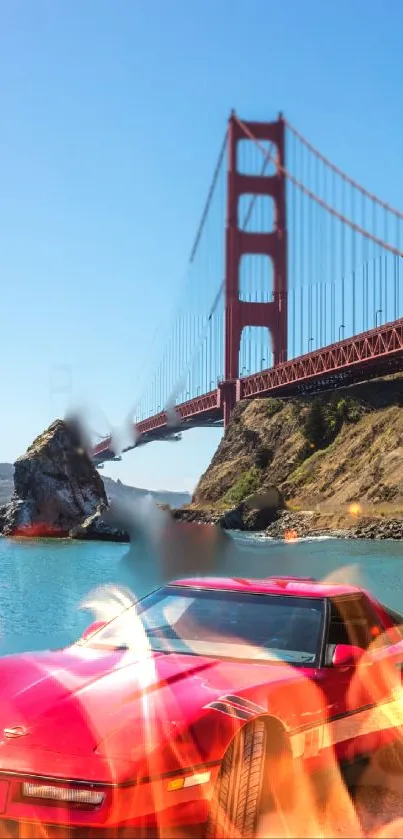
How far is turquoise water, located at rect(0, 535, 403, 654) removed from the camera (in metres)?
17.2

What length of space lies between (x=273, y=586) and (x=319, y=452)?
70069mm

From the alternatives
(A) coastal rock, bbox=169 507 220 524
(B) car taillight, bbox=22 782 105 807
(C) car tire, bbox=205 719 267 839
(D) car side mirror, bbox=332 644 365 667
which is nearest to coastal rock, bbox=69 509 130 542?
(A) coastal rock, bbox=169 507 220 524

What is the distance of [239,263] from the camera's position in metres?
83.2

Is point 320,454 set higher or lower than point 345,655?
higher

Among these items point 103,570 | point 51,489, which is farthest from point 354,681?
point 51,489

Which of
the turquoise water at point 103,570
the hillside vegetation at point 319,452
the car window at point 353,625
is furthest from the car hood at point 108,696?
the hillside vegetation at point 319,452

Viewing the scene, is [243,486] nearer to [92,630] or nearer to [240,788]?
[92,630]

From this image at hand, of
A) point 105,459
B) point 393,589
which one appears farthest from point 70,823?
point 105,459

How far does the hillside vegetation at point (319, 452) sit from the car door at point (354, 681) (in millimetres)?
52077

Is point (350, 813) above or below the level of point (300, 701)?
below

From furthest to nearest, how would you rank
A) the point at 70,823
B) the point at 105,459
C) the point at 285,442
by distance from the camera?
the point at 105,459
the point at 285,442
the point at 70,823

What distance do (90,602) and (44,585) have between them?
441 cm

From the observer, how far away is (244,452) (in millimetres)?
83625

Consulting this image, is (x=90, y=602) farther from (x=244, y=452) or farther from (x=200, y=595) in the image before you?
(x=244, y=452)
